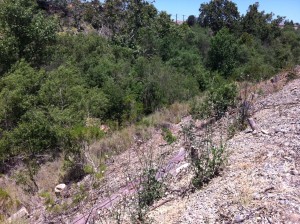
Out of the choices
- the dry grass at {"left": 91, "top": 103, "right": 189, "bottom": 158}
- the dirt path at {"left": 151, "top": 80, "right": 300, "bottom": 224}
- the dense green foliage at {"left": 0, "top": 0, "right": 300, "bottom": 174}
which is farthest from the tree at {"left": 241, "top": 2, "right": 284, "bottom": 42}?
the dirt path at {"left": 151, "top": 80, "right": 300, "bottom": 224}

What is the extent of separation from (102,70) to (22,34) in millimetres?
4485

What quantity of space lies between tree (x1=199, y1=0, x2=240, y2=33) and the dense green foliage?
84.8 inches

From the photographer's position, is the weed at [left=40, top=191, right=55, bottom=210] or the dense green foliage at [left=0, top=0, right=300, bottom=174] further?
the dense green foliage at [left=0, top=0, right=300, bottom=174]

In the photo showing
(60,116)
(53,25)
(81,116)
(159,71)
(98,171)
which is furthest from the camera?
(159,71)

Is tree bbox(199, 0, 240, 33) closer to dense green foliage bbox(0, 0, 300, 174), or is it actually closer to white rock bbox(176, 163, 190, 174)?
dense green foliage bbox(0, 0, 300, 174)

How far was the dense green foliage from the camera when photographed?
9836 millimetres

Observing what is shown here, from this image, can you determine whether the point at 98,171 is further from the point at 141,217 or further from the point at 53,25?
the point at 53,25

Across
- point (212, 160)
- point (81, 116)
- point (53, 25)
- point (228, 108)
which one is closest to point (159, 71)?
point (53, 25)

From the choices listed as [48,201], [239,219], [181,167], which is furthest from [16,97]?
[239,219]

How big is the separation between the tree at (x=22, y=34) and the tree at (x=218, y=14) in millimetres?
25860

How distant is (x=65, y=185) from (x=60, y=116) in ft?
12.9

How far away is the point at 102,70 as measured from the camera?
1722cm

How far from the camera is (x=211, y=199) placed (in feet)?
12.1

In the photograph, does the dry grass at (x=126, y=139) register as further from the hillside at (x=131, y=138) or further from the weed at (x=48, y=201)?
the weed at (x=48, y=201)
